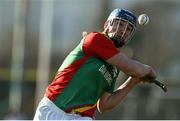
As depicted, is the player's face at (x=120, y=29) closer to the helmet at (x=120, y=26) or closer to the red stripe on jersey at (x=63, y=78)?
the helmet at (x=120, y=26)

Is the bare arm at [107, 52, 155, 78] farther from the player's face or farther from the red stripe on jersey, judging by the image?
the red stripe on jersey

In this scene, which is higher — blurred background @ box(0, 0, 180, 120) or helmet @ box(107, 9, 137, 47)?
helmet @ box(107, 9, 137, 47)

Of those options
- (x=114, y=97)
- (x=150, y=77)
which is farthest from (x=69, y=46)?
(x=150, y=77)

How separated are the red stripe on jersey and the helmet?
0.32 metres

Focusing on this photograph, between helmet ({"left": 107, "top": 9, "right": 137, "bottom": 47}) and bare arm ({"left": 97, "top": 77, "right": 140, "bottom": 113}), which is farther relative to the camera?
bare arm ({"left": 97, "top": 77, "right": 140, "bottom": 113})

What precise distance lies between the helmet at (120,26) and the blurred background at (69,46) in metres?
17.7

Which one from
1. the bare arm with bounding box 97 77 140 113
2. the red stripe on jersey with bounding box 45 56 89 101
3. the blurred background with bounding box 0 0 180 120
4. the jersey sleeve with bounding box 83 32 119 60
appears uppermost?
the jersey sleeve with bounding box 83 32 119 60

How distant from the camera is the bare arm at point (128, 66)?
8.28 m

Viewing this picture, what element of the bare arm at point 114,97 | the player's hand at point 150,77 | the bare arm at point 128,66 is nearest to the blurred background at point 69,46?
the bare arm at point 114,97

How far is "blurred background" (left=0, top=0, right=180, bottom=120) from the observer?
2877cm

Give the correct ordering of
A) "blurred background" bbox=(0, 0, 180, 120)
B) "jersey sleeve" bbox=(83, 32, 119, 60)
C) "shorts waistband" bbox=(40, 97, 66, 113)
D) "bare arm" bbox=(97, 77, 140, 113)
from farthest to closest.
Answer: "blurred background" bbox=(0, 0, 180, 120), "bare arm" bbox=(97, 77, 140, 113), "shorts waistband" bbox=(40, 97, 66, 113), "jersey sleeve" bbox=(83, 32, 119, 60)

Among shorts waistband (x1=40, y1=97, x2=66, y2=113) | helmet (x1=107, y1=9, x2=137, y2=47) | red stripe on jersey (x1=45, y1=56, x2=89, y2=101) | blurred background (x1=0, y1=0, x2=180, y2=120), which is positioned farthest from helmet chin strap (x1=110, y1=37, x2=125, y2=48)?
blurred background (x1=0, y1=0, x2=180, y2=120)

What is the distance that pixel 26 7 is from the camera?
31.5m

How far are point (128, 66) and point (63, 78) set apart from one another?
23.2 inches
